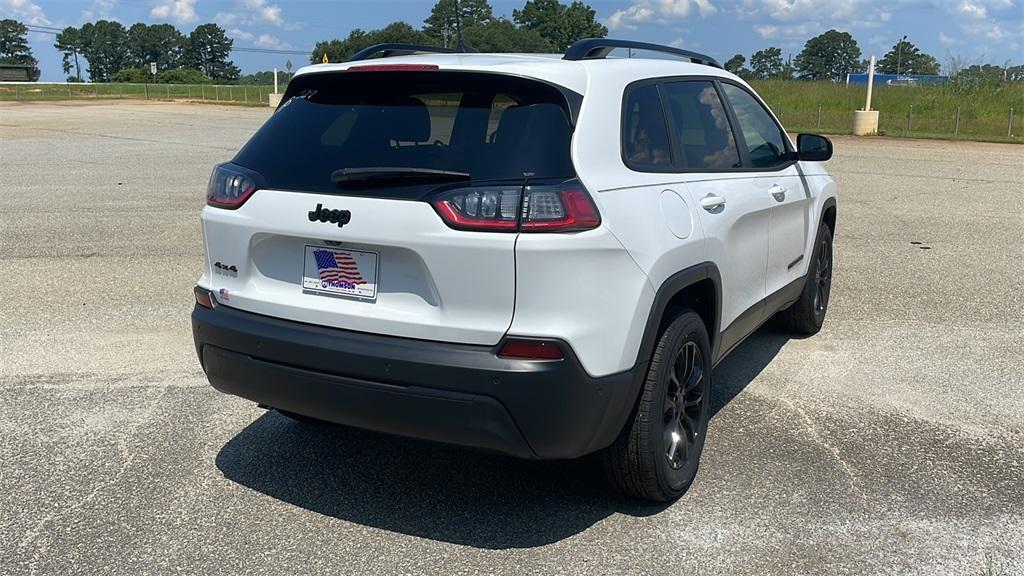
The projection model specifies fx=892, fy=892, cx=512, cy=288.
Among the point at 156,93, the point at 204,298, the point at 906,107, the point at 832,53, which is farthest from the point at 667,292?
the point at 832,53

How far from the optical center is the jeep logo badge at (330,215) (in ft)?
10.1

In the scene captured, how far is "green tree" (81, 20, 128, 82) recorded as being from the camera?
5807 inches

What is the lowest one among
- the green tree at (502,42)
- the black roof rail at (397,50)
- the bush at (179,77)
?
the black roof rail at (397,50)

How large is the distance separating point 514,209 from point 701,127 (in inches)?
61.8

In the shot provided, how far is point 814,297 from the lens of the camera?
5809mm

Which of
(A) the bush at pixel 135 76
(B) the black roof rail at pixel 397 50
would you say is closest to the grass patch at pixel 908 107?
(B) the black roof rail at pixel 397 50

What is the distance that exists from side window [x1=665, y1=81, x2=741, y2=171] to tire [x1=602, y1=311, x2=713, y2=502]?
78cm

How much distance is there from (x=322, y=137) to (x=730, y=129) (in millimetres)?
2085

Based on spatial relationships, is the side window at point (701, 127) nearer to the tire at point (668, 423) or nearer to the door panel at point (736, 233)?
the door panel at point (736, 233)

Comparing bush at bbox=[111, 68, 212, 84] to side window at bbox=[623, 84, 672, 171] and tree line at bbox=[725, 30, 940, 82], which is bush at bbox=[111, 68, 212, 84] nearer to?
tree line at bbox=[725, 30, 940, 82]

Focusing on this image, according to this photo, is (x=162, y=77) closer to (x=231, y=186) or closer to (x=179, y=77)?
(x=179, y=77)

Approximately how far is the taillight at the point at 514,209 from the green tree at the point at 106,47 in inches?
6371

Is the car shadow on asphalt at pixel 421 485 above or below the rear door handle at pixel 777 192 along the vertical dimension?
below

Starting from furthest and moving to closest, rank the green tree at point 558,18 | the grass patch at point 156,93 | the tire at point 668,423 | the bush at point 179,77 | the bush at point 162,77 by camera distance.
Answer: the bush at point 162,77
the bush at point 179,77
the green tree at point 558,18
the grass patch at point 156,93
the tire at point 668,423
